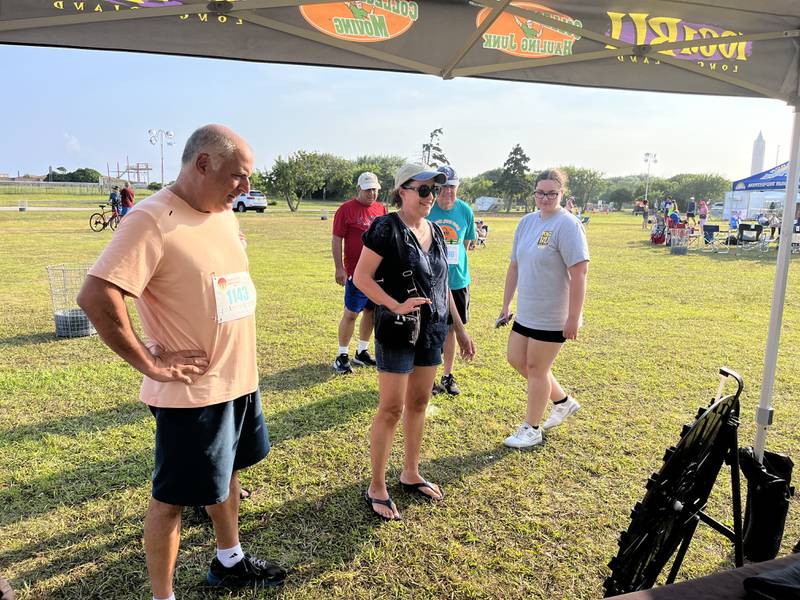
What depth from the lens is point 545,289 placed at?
3.50m

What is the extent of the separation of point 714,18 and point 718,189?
10430 cm

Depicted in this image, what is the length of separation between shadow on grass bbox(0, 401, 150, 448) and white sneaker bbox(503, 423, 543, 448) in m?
2.93

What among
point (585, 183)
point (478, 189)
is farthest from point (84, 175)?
point (585, 183)

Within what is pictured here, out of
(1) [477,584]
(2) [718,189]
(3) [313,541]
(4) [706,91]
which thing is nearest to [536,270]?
(4) [706,91]

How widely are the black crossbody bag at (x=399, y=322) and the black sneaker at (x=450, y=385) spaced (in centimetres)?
218

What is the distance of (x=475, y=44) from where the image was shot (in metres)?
2.75

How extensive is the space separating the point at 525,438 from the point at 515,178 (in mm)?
79631

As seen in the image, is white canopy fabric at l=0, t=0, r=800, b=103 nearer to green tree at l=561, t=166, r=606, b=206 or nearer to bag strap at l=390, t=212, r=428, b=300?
bag strap at l=390, t=212, r=428, b=300

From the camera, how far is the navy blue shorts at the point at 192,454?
191 centimetres

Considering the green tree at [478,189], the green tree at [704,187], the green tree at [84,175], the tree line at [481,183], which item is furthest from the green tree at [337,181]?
the green tree at [704,187]

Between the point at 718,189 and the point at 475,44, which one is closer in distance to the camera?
the point at 475,44

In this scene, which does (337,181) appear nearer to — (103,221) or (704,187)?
(103,221)

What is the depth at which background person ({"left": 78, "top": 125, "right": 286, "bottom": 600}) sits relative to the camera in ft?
5.61

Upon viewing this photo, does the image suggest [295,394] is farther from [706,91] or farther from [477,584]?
[706,91]
